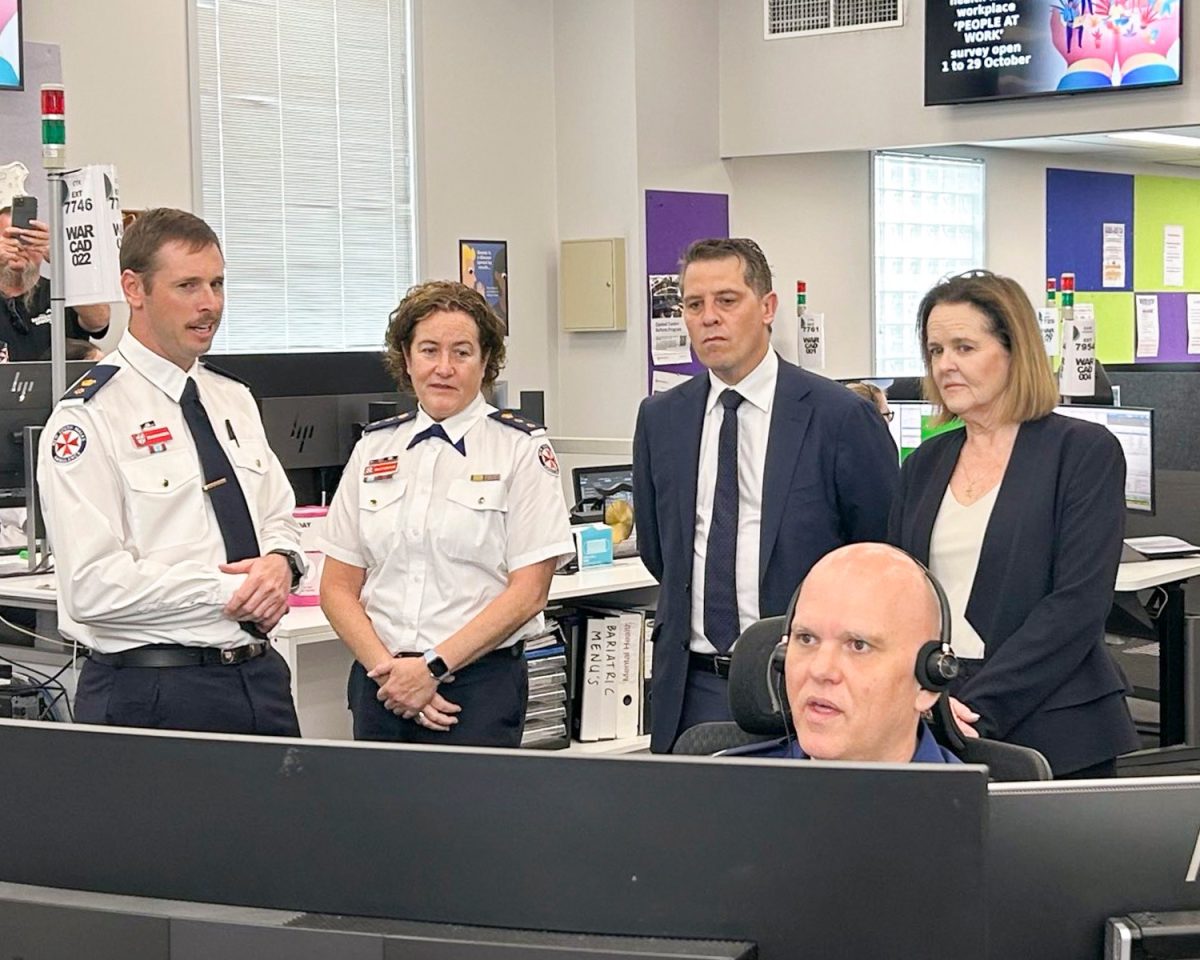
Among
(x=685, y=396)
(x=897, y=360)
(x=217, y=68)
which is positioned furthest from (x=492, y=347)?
(x=897, y=360)

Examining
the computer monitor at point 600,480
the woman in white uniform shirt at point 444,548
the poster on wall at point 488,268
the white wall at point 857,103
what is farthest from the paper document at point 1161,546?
the poster on wall at point 488,268

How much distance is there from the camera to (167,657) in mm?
2662

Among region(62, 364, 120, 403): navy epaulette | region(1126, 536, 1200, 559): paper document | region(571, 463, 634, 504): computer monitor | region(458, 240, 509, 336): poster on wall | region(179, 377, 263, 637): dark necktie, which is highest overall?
region(458, 240, 509, 336): poster on wall

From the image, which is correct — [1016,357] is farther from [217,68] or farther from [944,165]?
[944,165]

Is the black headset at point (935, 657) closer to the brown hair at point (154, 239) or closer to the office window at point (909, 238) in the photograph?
the brown hair at point (154, 239)

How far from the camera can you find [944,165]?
893 centimetres

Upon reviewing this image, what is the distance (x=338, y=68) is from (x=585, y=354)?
1.67m

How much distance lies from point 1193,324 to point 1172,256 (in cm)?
46

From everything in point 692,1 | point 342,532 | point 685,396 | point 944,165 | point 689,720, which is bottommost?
point 689,720

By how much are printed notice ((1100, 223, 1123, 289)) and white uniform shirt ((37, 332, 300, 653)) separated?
26.7 feet

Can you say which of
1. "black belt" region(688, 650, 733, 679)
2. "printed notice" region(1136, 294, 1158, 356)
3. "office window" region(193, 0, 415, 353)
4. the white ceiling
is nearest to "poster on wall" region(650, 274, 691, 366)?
"office window" region(193, 0, 415, 353)

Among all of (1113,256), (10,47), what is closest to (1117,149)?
(1113,256)

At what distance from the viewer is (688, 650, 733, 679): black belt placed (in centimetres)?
287

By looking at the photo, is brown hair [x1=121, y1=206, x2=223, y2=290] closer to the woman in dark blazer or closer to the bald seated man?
the woman in dark blazer
